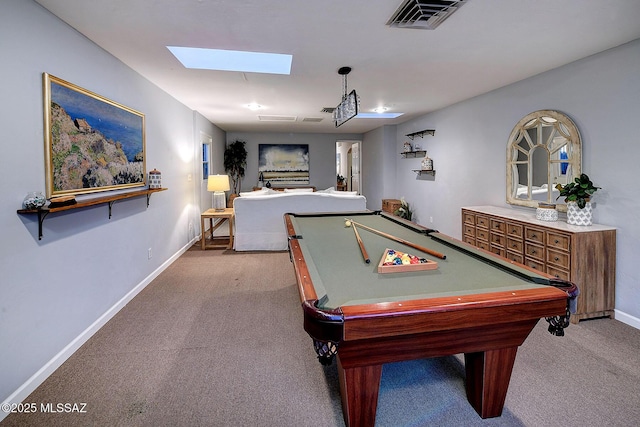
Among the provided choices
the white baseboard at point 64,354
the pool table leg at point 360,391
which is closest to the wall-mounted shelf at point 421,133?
the white baseboard at point 64,354

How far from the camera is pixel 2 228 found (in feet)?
5.70

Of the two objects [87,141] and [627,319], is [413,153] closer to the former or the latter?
[627,319]

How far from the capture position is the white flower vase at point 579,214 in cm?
283

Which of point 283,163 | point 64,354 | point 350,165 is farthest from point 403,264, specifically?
point 350,165

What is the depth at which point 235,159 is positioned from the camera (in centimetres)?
856

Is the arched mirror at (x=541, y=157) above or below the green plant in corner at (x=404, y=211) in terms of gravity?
above

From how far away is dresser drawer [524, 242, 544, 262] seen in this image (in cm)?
295

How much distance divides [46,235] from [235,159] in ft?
22.0

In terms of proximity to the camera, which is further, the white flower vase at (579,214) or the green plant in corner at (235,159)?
the green plant in corner at (235,159)

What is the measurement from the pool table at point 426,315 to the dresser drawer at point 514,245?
5.32 ft

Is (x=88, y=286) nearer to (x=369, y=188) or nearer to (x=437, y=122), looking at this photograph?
(x=437, y=122)

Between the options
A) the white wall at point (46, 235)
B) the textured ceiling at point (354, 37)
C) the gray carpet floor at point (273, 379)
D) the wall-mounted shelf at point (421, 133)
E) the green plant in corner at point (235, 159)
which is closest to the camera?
the gray carpet floor at point (273, 379)

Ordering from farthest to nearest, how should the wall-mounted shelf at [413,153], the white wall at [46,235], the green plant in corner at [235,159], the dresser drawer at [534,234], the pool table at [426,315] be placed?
1. the green plant in corner at [235,159]
2. the wall-mounted shelf at [413,153]
3. the dresser drawer at [534,234]
4. the white wall at [46,235]
5. the pool table at [426,315]

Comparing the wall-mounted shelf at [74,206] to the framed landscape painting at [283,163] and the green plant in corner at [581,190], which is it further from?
the framed landscape painting at [283,163]
